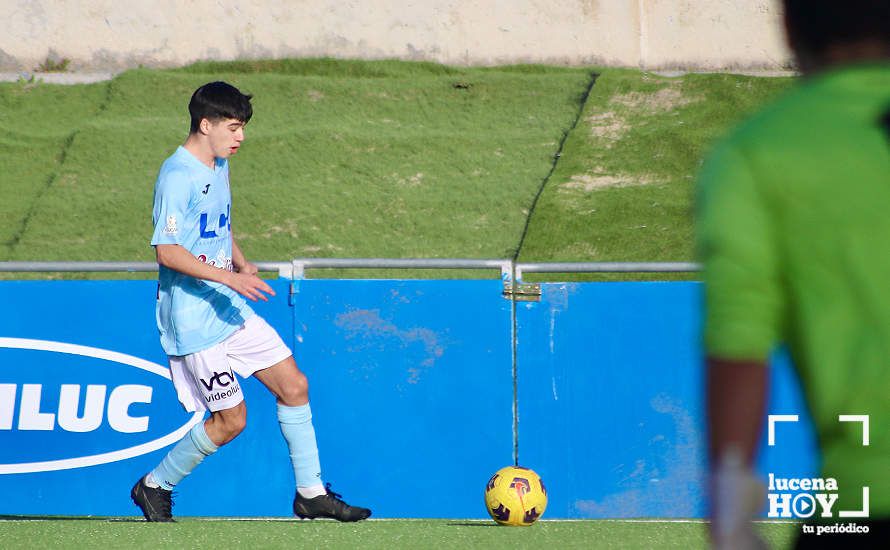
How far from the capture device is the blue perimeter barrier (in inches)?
313

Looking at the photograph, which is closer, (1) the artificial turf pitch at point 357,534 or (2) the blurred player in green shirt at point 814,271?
(2) the blurred player in green shirt at point 814,271

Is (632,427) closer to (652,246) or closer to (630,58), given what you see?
(652,246)

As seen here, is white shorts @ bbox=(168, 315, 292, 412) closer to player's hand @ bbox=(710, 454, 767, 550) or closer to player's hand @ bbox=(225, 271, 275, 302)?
player's hand @ bbox=(225, 271, 275, 302)

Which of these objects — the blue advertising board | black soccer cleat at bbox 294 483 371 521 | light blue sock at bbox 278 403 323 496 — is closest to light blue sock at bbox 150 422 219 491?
light blue sock at bbox 278 403 323 496

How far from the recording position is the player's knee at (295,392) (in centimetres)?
697

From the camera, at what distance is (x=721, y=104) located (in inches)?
739

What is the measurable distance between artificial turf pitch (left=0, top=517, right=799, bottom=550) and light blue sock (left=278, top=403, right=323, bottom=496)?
32 cm

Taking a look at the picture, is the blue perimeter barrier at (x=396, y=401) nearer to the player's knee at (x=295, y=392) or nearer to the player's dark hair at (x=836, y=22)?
the player's knee at (x=295, y=392)

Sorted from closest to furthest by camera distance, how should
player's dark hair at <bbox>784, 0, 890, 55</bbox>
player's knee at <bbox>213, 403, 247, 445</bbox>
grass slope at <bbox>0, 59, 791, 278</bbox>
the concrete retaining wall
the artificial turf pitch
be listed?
1. player's dark hair at <bbox>784, 0, 890, 55</bbox>
2. the artificial turf pitch
3. player's knee at <bbox>213, 403, 247, 445</bbox>
4. grass slope at <bbox>0, 59, 791, 278</bbox>
5. the concrete retaining wall

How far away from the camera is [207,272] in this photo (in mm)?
6418

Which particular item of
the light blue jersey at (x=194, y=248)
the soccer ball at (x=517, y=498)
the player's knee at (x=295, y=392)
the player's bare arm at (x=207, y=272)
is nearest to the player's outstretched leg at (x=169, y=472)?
the player's knee at (x=295, y=392)

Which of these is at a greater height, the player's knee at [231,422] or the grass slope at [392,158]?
the grass slope at [392,158]

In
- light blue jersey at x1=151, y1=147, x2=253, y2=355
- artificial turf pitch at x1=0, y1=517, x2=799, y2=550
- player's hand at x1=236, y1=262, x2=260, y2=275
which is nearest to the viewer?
artificial turf pitch at x1=0, y1=517, x2=799, y2=550

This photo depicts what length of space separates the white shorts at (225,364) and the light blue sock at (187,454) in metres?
0.17
